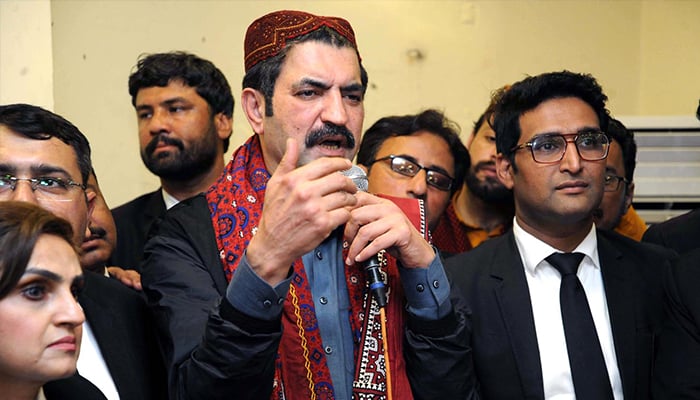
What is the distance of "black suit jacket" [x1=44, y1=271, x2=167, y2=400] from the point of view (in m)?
2.21

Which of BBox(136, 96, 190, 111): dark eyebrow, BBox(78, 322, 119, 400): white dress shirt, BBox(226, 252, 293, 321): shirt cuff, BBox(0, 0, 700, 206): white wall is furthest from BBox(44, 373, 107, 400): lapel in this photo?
BBox(0, 0, 700, 206): white wall

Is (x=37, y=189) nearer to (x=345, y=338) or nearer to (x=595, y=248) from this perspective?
(x=345, y=338)

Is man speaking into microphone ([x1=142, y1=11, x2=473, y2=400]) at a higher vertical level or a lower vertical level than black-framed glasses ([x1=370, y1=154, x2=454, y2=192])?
lower

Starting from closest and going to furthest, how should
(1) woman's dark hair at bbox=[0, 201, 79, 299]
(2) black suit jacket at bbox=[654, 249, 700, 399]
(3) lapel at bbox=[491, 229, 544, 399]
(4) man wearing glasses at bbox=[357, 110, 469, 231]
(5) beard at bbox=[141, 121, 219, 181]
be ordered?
1. (1) woman's dark hair at bbox=[0, 201, 79, 299]
2. (2) black suit jacket at bbox=[654, 249, 700, 399]
3. (3) lapel at bbox=[491, 229, 544, 399]
4. (4) man wearing glasses at bbox=[357, 110, 469, 231]
5. (5) beard at bbox=[141, 121, 219, 181]

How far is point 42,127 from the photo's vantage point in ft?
7.48

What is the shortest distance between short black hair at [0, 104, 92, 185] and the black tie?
4.61 ft

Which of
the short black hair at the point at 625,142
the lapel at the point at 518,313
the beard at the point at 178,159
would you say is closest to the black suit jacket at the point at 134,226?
the beard at the point at 178,159

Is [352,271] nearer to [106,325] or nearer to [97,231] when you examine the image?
[106,325]

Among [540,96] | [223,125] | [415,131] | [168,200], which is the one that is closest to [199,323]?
[540,96]

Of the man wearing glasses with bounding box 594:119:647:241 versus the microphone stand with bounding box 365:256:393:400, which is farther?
the man wearing glasses with bounding box 594:119:647:241

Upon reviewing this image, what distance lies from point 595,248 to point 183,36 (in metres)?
2.53

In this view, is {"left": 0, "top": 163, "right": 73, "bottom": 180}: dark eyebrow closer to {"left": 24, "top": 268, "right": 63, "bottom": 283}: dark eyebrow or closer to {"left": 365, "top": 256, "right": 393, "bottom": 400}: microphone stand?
{"left": 24, "top": 268, "right": 63, "bottom": 283}: dark eyebrow

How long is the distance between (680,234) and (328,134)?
1.65 metres

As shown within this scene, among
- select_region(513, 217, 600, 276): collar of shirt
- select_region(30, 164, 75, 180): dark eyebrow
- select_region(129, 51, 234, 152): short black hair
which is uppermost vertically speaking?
select_region(129, 51, 234, 152): short black hair
